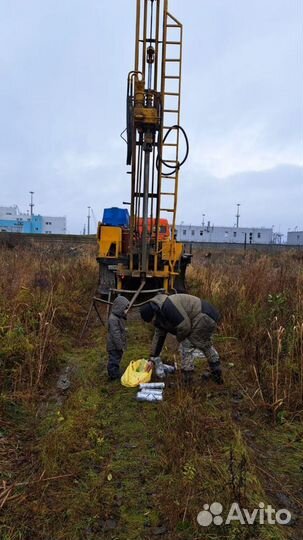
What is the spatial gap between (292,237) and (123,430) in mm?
67145

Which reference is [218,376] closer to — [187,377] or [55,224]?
[187,377]

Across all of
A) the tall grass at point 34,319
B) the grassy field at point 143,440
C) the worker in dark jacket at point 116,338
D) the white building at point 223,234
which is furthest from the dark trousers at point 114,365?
the white building at point 223,234

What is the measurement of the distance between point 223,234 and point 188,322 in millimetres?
62325

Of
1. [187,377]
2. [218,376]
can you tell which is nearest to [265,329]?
[218,376]

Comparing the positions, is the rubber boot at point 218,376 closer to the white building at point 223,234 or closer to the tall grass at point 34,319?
the tall grass at point 34,319

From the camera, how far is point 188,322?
461 centimetres

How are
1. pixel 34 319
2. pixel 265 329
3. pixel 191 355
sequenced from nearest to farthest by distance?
pixel 191 355, pixel 265 329, pixel 34 319

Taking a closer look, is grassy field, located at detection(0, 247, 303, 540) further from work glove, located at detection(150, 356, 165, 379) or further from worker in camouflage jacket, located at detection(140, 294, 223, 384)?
worker in camouflage jacket, located at detection(140, 294, 223, 384)

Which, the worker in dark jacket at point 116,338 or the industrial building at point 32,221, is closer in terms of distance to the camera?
the worker in dark jacket at point 116,338

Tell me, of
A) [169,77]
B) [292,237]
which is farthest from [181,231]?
[169,77]

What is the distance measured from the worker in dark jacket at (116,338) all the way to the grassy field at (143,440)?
21cm

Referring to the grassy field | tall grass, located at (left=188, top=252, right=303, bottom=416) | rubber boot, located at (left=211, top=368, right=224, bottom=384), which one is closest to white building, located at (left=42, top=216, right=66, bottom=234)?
tall grass, located at (left=188, top=252, right=303, bottom=416)

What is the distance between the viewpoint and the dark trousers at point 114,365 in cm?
486

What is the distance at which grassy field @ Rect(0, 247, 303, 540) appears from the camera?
2.49 meters
